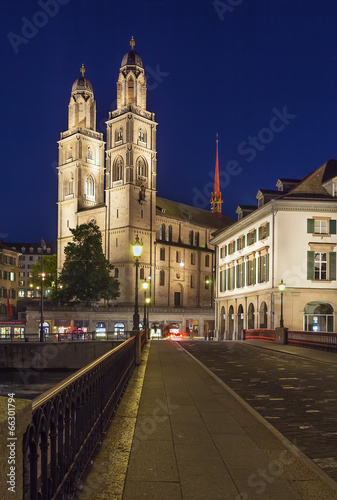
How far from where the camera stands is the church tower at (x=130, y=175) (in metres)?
88.5

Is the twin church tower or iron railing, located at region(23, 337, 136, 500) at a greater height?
the twin church tower

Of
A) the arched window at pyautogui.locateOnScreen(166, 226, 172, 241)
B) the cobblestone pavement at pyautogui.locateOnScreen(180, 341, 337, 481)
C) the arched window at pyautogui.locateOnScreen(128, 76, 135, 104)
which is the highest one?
the arched window at pyautogui.locateOnScreen(128, 76, 135, 104)

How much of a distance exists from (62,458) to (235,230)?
4950 centimetres

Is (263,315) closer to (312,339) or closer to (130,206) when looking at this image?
(312,339)

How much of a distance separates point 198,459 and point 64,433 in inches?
84.8

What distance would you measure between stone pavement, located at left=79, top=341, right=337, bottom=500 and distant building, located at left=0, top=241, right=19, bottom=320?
78739 mm

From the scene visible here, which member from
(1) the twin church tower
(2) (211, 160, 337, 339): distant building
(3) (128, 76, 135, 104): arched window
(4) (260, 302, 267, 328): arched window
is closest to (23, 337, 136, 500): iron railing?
(2) (211, 160, 337, 339): distant building

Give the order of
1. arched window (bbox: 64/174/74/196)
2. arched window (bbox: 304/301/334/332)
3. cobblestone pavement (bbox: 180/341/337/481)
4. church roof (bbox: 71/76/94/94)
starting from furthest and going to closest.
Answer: church roof (bbox: 71/76/94/94), arched window (bbox: 64/174/74/196), arched window (bbox: 304/301/334/332), cobblestone pavement (bbox: 180/341/337/481)

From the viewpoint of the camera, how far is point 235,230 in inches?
2103

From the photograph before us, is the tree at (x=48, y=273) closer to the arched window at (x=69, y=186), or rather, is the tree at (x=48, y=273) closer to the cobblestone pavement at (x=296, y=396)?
the arched window at (x=69, y=186)

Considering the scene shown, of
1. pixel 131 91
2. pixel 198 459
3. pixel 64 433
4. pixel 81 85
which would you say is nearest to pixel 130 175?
pixel 131 91

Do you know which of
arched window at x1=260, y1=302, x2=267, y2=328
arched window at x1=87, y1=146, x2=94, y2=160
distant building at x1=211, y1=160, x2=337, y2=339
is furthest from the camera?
arched window at x1=87, y1=146, x2=94, y2=160

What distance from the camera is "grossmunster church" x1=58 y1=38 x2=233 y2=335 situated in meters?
88.4

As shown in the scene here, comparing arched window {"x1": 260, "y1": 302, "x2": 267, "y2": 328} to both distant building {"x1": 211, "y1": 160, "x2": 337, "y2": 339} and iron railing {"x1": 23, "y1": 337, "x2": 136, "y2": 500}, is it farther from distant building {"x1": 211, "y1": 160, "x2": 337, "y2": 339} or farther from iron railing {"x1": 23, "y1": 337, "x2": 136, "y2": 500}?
iron railing {"x1": 23, "y1": 337, "x2": 136, "y2": 500}
